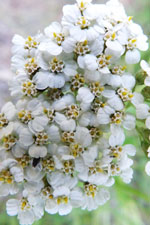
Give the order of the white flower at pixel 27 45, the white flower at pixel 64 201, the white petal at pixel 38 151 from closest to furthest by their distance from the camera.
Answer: the white petal at pixel 38 151 < the white flower at pixel 64 201 < the white flower at pixel 27 45

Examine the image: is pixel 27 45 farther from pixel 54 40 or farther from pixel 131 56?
pixel 131 56

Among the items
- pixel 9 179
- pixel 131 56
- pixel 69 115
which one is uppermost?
pixel 131 56

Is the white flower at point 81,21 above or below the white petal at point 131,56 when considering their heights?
above

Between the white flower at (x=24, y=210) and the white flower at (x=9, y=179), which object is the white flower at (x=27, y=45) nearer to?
the white flower at (x=9, y=179)

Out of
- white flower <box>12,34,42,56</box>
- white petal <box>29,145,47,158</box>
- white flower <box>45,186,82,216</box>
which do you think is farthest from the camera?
white flower <box>12,34,42,56</box>

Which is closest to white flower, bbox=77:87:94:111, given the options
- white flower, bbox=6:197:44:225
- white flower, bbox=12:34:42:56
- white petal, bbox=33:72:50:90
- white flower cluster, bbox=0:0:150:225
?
white flower cluster, bbox=0:0:150:225

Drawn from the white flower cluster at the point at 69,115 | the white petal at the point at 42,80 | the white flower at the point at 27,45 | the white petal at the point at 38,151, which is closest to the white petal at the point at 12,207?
the white flower cluster at the point at 69,115

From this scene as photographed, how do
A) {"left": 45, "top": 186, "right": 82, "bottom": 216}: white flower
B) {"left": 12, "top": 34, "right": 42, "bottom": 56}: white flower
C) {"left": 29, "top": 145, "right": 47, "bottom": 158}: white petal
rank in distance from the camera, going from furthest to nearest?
{"left": 12, "top": 34, "right": 42, "bottom": 56}: white flower, {"left": 45, "top": 186, "right": 82, "bottom": 216}: white flower, {"left": 29, "top": 145, "right": 47, "bottom": 158}: white petal

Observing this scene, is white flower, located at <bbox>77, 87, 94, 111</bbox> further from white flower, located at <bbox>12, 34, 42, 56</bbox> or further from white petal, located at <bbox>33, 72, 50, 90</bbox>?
white flower, located at <bbox>12, 34, 42, 56</bbox>

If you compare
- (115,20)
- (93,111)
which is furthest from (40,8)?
(93,111)

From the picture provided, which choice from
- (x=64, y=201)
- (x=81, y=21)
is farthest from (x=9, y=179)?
(x=81, y=21)
